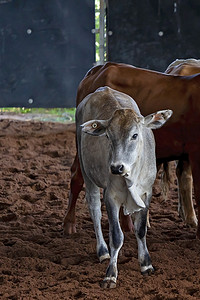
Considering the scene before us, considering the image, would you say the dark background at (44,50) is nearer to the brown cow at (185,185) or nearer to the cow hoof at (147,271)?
the brown cow at (185,185)

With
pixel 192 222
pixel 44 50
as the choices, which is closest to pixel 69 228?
pixel 192 222

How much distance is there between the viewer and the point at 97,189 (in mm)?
5344

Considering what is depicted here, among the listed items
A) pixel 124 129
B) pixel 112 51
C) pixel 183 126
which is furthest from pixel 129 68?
pixel 112 51

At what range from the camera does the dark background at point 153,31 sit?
11.0 metres

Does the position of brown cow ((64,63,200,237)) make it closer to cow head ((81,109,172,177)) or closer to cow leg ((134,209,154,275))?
cow leg ((134,209,154,275))

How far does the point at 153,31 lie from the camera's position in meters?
11.1

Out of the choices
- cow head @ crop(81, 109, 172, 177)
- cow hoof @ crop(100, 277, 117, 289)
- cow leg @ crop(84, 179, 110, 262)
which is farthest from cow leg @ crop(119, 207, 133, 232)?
cow head @ crop(81, 109, 172, 177)

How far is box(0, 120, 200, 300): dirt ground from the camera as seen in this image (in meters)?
4.57

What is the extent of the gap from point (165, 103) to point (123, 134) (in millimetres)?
1562

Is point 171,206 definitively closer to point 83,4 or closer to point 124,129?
point 124,129

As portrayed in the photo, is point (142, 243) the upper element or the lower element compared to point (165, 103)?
lower

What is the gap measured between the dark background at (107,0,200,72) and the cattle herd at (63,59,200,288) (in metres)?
4.17

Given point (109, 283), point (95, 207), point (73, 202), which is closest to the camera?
point (109, 283)

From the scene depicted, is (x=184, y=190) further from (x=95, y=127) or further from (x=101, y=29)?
(x=101, y=29)
